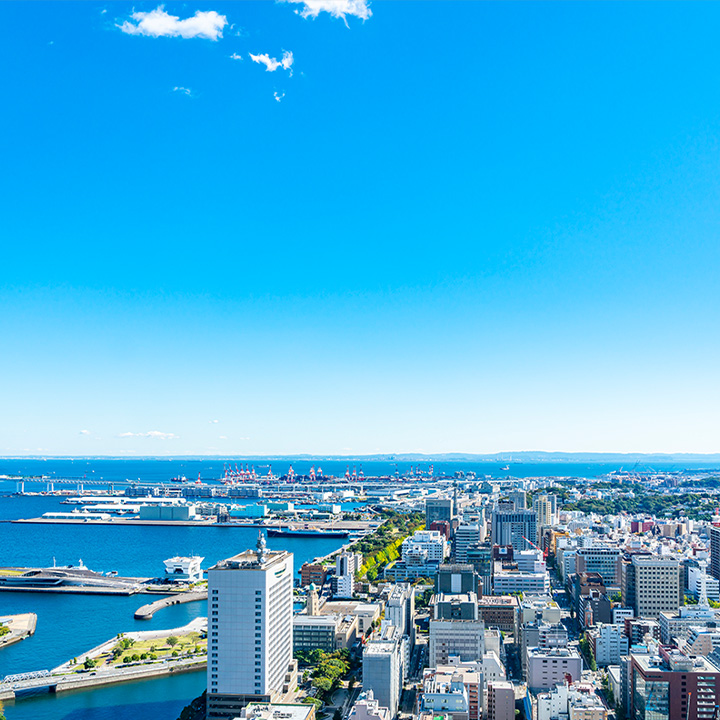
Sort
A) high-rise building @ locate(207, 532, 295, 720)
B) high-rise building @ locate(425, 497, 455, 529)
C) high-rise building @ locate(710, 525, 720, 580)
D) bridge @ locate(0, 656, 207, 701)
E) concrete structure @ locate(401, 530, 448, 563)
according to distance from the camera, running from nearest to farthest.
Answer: high-rise building @ locate(207, 532, 295, 720)
bridge @ locate(0, 656, 207, 701)
high-rise building @ locate(710, 525, 720, 580)
concrete structure @ locate(401, 530, 448, 563)
high-rise building @ locate(425, 497, 455, 529)

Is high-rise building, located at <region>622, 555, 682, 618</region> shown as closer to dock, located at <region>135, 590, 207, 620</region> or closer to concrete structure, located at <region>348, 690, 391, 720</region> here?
concrete structure, located at <region>348, 690, 391, 720</region>

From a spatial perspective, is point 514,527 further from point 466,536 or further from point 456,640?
point 456,640

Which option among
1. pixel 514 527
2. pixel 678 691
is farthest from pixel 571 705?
pixel 514 527

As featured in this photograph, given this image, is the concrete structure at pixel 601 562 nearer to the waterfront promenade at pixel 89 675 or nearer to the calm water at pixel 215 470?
the waterfront promenade at pixel 89 675

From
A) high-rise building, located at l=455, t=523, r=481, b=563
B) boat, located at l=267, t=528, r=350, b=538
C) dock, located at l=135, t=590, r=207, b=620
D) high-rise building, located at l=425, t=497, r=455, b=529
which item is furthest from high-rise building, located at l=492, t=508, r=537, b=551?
dock, located at l=135, t=590, r=207, b=620

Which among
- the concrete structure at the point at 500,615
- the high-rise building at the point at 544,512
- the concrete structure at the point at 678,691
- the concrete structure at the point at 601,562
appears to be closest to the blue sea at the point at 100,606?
the concrete structure at the point at 500,615

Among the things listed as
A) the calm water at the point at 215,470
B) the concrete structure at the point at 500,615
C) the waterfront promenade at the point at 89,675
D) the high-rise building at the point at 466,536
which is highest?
the high-rise building at the point at 466,536

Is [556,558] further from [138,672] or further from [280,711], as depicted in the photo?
[280,711]
